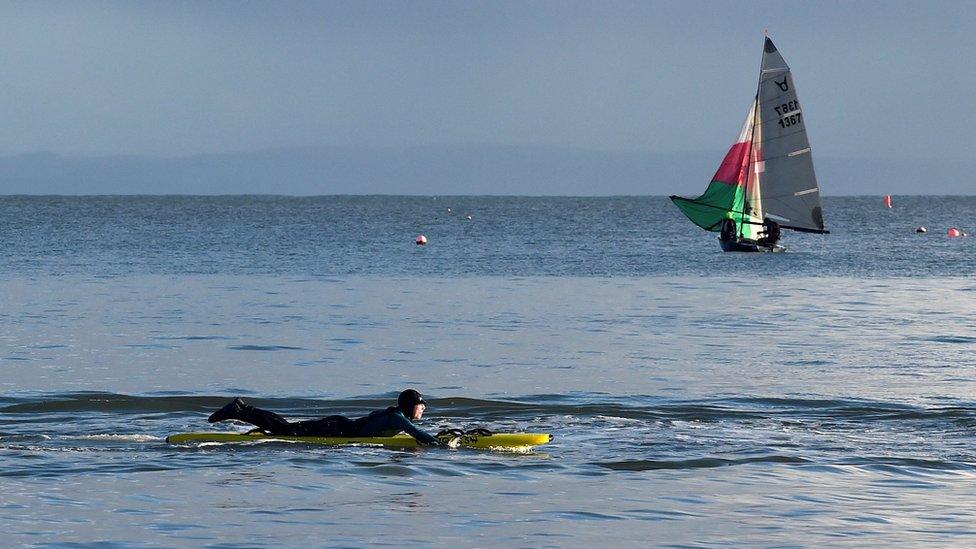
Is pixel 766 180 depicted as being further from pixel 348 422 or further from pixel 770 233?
pixel 348 422

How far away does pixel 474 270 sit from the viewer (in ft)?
214

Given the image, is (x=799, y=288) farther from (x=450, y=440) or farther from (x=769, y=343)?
(x=450, y=440)

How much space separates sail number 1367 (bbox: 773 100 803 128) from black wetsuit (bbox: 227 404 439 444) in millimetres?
56892

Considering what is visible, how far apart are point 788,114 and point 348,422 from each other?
5721 centimetres

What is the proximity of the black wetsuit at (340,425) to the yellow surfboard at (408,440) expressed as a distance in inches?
3.3

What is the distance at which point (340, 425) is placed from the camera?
22047 millimetres

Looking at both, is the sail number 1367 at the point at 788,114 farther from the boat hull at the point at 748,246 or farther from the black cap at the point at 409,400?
the black cap at the point at 409,400

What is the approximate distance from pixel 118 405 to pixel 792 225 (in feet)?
190

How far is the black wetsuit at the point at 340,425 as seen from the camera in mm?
21531

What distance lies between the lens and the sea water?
17.1m

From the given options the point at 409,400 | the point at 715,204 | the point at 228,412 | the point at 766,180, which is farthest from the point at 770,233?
the point at 228,412

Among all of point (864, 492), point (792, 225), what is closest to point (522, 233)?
point (792, 225)

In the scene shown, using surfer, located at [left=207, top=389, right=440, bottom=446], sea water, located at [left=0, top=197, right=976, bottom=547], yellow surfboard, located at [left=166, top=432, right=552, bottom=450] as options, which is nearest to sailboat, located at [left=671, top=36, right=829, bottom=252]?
sea water, located at [left=0, top=197, right=976, bottom=547]

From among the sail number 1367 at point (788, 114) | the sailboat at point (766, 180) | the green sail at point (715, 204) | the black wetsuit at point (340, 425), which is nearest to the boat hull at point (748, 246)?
the sailboat at point (766, 180)
